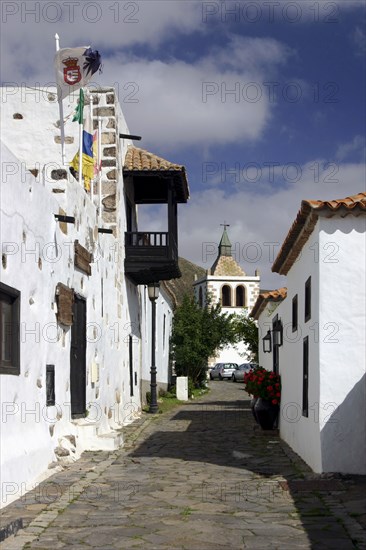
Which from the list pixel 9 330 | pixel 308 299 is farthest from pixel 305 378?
pixel 9 330

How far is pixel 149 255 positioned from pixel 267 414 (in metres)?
5.46

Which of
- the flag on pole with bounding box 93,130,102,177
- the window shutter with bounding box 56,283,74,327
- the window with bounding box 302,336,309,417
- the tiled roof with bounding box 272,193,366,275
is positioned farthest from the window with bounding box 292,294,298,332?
the flag on pole with bounding box 93,130,102,177

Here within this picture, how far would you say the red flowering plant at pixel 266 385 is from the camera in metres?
15.9

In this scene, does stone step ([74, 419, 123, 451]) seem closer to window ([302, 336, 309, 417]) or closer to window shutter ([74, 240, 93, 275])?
window shutter ([74, 240, 93, 275])

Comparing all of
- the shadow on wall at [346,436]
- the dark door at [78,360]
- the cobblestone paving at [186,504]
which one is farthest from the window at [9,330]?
the shadow on wall at [346,436]

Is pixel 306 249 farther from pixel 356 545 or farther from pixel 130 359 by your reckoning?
pixel 130 359

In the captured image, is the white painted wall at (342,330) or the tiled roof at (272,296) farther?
the tiled roof at (272,296)

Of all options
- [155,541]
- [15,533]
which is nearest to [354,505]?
[155,541]

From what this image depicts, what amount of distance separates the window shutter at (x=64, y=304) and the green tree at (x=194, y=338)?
2278cm

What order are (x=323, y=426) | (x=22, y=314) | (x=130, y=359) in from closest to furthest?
1. (x=22, y=314)
2. (x=323, y=426)
3. (x=130, y=359)

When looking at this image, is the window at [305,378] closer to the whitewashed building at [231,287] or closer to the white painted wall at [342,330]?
the white painted wall at [342,330]

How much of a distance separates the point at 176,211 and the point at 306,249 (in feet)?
32.4

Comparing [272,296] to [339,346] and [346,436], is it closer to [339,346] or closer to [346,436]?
[339,346]

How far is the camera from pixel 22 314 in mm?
9102
